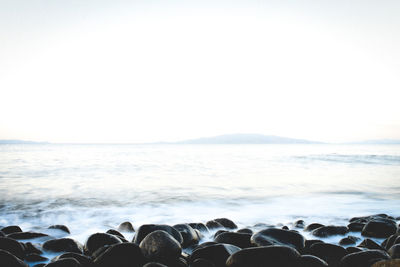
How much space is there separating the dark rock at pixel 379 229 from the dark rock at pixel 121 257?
3672mm

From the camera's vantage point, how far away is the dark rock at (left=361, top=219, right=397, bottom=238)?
4.54 m

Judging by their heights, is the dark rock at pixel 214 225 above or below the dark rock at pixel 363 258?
below

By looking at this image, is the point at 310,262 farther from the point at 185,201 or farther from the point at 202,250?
the point at 185,201

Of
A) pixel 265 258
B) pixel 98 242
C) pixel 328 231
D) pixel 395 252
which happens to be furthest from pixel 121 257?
pixel 328 231

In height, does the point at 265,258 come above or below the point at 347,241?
above

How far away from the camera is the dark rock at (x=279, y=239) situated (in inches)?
140

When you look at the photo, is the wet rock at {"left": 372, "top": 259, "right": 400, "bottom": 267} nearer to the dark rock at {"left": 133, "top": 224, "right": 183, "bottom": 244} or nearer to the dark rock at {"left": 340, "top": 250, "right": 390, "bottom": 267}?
the dark rock at {"left": 340, "top": 250, "right": 390, "bottom": 267}

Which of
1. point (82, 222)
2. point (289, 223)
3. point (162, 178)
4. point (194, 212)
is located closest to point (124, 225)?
point (82, 222)

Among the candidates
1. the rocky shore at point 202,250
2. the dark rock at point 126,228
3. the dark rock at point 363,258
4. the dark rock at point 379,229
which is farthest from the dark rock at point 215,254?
the dark rock at point 379,229

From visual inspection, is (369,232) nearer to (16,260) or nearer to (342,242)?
(342,242)

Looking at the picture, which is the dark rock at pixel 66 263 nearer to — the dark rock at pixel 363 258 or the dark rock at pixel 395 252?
the dark rock at pixel 363 258

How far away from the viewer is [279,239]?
3660 millimetres

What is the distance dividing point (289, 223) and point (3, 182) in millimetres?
11340

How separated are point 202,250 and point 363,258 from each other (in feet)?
5.55
